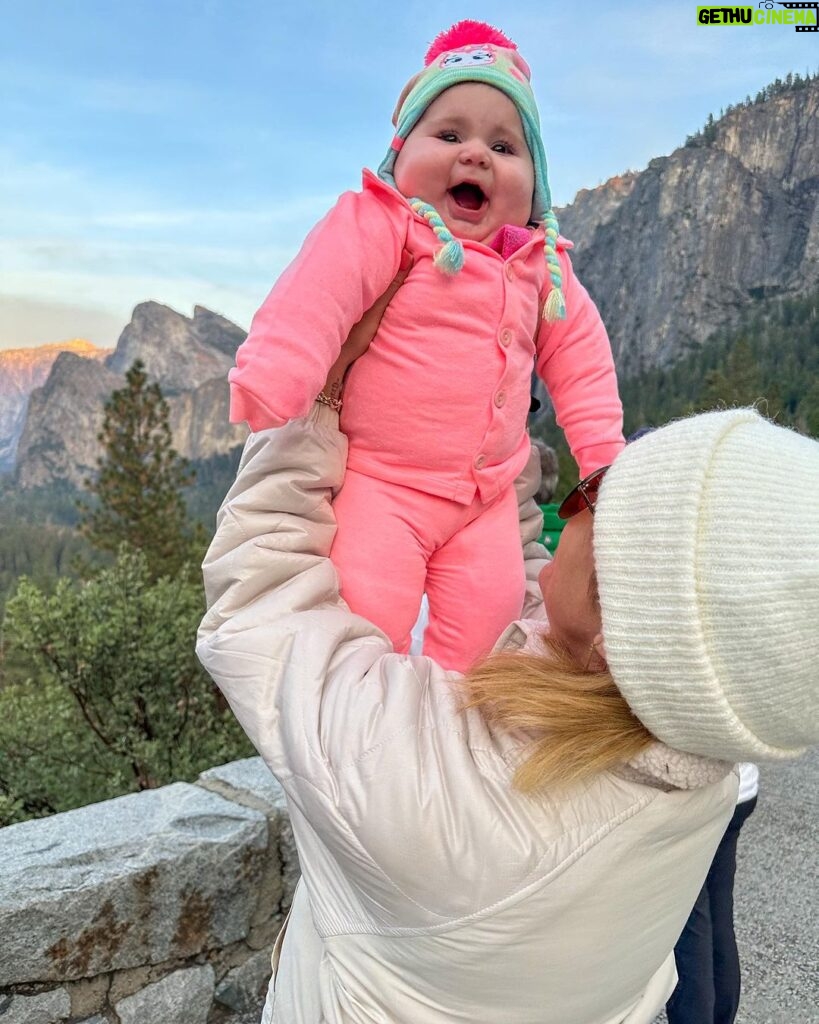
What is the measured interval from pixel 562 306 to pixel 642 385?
2215 inches

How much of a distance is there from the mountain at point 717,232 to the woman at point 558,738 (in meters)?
73.0

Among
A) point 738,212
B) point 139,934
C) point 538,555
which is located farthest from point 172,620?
point 738,212

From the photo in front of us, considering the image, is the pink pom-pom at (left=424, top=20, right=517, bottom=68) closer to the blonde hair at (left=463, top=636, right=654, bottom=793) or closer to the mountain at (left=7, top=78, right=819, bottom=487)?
the blonde hair at (left=463, top=636, right=654, bottom=793)

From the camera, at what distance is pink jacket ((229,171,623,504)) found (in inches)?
48.2

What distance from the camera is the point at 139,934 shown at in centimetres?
197

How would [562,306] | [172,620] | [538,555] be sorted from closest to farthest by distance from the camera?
[562,306], [538,555], [172,620]

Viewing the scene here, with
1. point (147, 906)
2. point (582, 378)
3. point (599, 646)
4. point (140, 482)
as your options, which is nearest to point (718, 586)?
point (599, 646)

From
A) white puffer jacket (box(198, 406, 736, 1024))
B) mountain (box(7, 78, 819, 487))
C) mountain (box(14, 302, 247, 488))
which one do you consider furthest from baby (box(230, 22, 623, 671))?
mountain (box(14, 302, 247, 488))

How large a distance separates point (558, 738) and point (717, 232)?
9046 centimetres

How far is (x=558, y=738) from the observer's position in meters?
0.93

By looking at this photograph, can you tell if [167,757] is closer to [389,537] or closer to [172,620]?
[172,620]

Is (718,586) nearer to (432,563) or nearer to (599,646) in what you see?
(599,646)

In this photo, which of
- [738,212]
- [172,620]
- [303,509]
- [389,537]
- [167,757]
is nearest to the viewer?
[303,509]

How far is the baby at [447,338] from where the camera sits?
134cm
